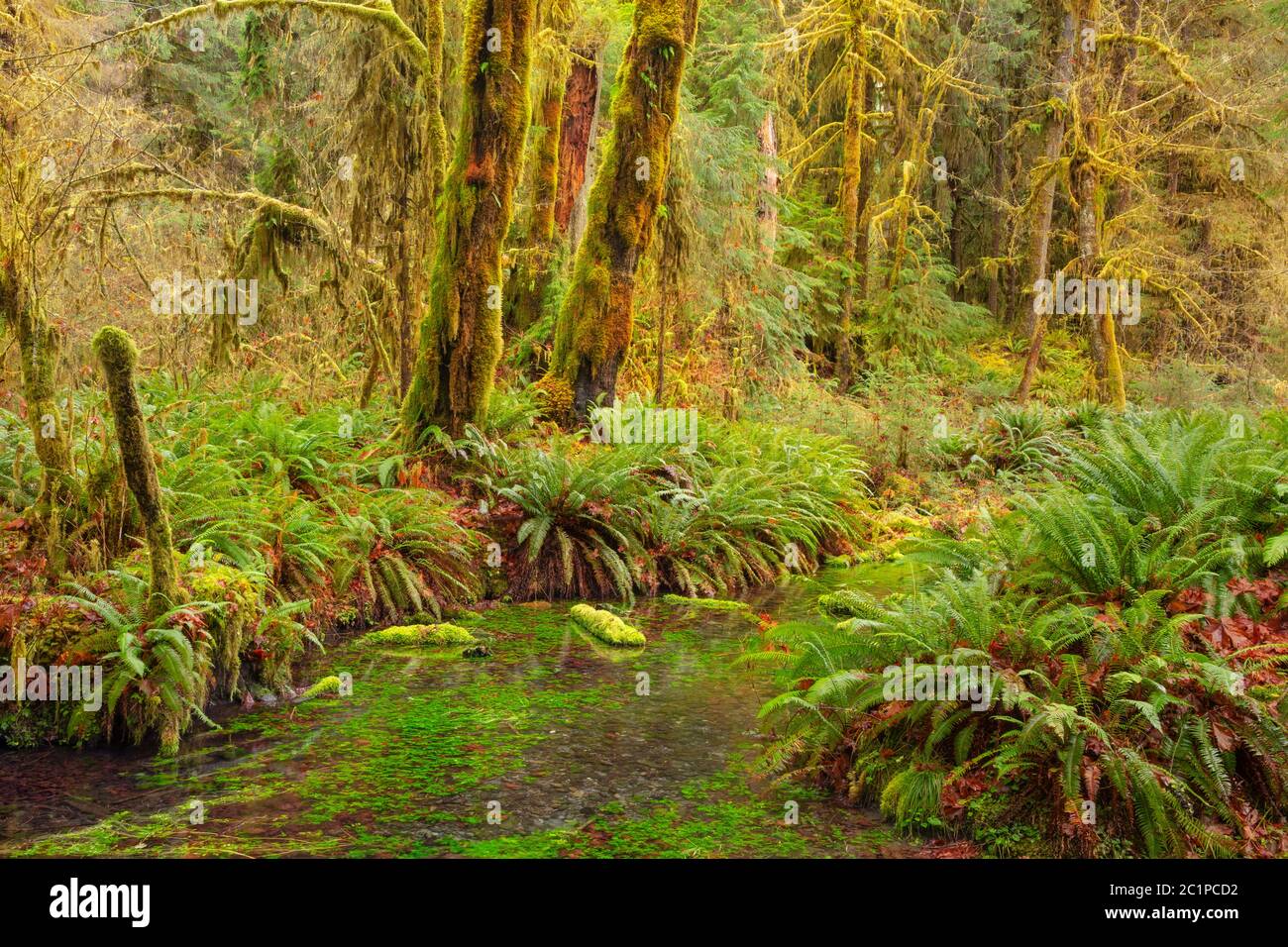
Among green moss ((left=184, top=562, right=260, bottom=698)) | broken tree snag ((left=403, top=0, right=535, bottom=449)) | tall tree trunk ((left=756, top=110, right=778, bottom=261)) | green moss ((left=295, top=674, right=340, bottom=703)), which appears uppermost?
tall tree trunk ((left=756, top=110, right=778, bottom=261))

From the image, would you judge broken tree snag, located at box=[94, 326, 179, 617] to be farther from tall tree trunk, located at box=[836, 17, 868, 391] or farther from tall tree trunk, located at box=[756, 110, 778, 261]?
tall tree trunk, located at box=[836, 17, 868, 391]

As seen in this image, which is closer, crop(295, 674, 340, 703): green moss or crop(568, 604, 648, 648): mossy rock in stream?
crop(295, 674, 340, 703): green moss

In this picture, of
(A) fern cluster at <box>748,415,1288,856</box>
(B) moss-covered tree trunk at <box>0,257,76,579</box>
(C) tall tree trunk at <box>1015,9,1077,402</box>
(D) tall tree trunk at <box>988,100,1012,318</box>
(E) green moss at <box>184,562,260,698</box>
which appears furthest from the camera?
(D) tall tree trunk at <box>988,100,1012,318</box>

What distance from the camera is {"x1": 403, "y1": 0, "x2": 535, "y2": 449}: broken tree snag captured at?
10641mm

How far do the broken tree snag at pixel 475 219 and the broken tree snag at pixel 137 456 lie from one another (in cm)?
463

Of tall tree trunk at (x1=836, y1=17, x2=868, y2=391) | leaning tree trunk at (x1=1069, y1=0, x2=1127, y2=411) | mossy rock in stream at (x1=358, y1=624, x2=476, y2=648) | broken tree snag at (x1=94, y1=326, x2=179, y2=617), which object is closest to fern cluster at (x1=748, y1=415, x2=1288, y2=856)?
mossy rock in stream at (x1=358, y1=624, x2=476, y2=648)

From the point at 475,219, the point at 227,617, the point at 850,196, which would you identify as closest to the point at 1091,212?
the point at 850,196

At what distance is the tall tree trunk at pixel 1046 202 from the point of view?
18.7 metres

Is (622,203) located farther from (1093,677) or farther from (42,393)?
(1093,677)

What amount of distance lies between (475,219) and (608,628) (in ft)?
15.2

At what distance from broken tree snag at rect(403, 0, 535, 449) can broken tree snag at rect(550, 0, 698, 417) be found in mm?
2048

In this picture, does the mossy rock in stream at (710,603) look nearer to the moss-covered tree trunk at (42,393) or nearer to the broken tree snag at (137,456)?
the broken tree snag at (137,456)

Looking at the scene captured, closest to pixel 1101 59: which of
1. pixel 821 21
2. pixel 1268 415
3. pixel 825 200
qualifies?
pixel 821 21

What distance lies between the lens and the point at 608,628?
27.9 feet
